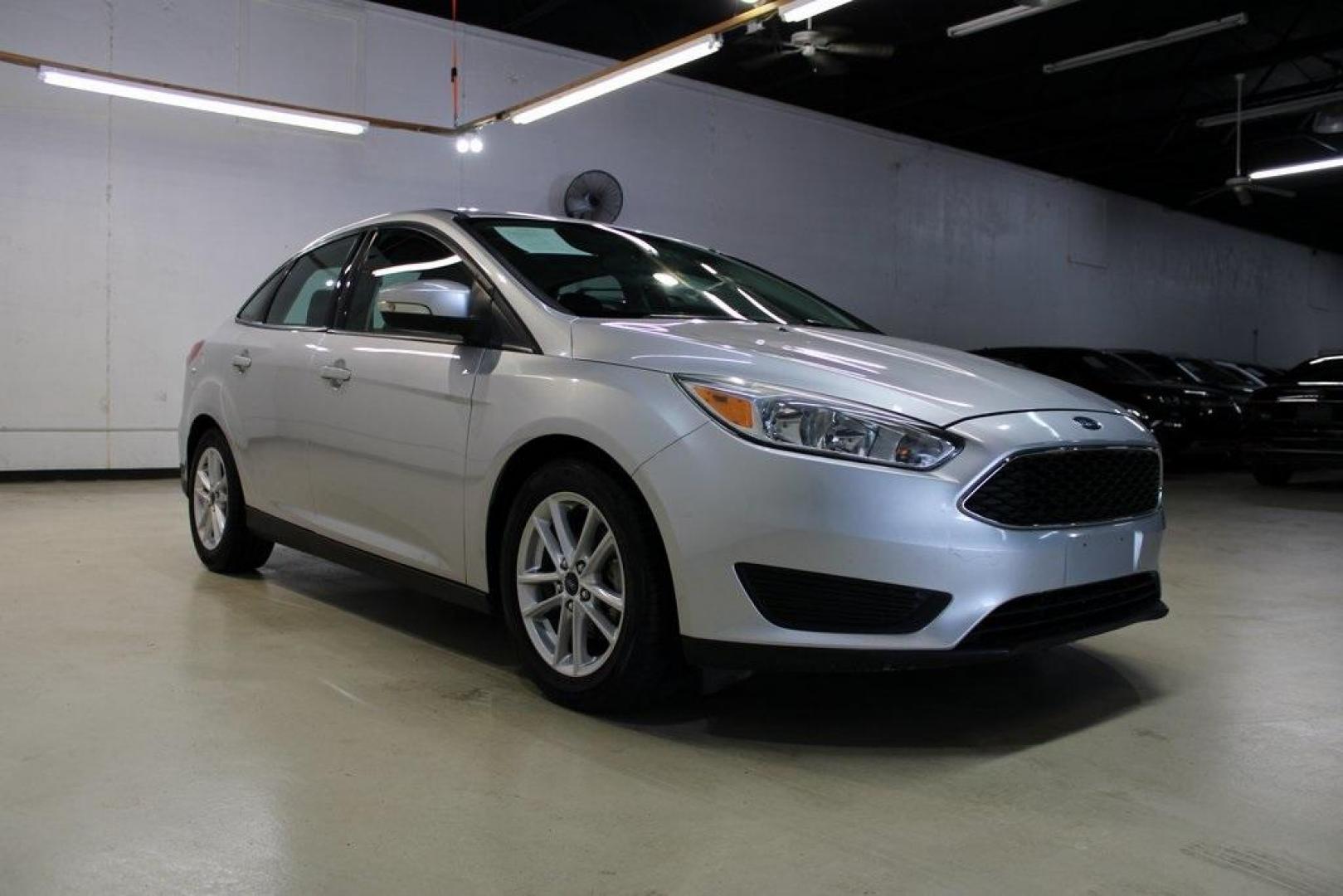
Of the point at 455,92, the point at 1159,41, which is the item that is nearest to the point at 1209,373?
the point at 1159,41

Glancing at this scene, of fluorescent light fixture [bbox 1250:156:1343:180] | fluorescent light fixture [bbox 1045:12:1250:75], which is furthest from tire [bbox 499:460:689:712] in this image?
fluorescent light fixture [bbox 1250:156:1343:180]

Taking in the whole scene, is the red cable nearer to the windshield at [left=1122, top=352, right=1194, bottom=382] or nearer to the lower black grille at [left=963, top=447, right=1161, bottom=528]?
the windshield at [left=1122, top=352, right=1194, bottom=382]

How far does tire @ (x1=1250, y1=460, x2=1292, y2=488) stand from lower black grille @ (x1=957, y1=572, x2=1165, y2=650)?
7.40 m

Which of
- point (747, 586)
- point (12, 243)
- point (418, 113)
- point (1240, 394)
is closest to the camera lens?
point (747, 586)

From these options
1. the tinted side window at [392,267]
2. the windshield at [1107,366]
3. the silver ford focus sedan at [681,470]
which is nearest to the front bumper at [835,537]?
the silver ford focus sedan at [681,470]

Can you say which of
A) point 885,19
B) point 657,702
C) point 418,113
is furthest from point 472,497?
point 885,19

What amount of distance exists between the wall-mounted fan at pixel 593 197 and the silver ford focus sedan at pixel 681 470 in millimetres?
6441

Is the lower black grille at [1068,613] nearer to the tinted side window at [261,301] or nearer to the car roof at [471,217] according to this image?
the car roof at [471,217]

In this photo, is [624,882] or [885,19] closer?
[624,882]

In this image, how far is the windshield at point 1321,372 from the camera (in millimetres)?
8047

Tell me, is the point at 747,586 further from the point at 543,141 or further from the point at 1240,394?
the point at 1240,394

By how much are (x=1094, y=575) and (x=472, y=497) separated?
1.59m

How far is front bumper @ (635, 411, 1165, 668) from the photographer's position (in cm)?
225

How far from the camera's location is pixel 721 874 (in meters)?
1.82
